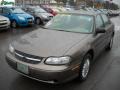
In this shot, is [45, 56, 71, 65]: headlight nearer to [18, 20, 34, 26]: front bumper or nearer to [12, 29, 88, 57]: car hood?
[12, 29, 88, 57]: car hood

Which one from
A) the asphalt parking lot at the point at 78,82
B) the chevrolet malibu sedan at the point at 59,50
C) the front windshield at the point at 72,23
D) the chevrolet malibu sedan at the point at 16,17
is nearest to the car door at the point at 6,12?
the chevrolet malibu sedan at the point at 16,17

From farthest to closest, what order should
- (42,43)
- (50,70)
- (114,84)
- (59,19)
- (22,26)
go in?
(22,26) → (59,19) → (114,84) → (42,43) → (50,70)

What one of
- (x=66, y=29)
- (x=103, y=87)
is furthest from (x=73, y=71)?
(x=66, y=29)

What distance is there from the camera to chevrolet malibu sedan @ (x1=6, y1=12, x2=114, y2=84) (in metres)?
3.46

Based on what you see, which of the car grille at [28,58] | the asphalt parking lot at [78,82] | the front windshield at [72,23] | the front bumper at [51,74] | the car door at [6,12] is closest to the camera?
the front bumper at [51,74]

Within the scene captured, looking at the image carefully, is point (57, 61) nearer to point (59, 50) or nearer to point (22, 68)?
point (59, 50)

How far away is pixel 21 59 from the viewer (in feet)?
12.2

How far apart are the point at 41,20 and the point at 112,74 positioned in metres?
10.6

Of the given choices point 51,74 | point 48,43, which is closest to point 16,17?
point 48,43

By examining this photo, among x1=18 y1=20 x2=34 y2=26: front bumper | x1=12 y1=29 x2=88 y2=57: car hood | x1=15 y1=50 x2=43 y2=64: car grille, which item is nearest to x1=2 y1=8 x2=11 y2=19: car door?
x1=18 y1=20 x2=34 y2=26: front bumper

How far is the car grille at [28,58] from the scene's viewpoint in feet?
11.5

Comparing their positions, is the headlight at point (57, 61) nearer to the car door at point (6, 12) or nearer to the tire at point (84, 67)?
the tire at point (84, 67)

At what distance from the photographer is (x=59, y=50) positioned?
364 cm

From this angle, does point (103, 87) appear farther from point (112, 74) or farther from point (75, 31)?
point (75, 31)
